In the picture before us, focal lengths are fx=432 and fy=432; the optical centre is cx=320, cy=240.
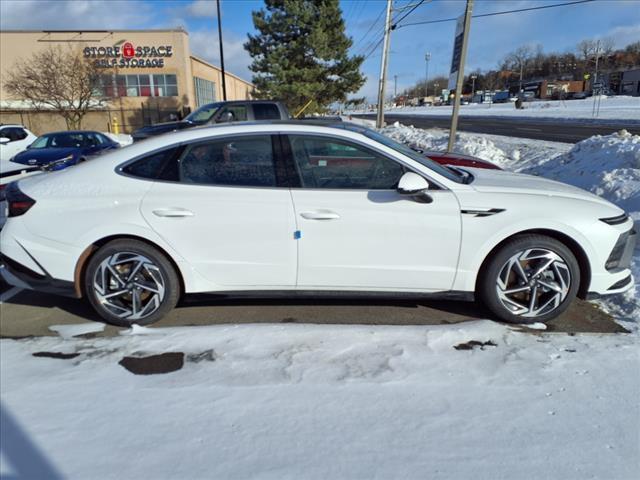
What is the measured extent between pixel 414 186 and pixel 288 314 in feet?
4.88

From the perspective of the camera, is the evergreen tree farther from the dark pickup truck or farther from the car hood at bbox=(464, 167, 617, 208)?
the car hood at bbox=(464, 167, 617, 208)

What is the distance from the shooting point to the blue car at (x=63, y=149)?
420 inches

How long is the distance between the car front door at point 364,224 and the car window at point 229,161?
229mm

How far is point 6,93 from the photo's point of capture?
33969 mm

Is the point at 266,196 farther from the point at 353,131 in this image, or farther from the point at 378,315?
the point at 378,315

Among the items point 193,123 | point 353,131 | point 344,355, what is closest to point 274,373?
point 344,355

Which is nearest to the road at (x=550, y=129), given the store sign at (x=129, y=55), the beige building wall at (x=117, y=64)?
the beige building wall at (x=117, y=64)

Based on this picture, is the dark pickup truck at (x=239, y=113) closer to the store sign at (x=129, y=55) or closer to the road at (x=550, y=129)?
the road at (x=550, y=129)

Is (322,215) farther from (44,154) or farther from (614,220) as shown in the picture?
(44,154)

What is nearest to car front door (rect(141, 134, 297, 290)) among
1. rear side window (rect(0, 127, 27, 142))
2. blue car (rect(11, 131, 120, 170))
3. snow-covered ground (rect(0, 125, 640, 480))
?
snow-covered ground (rect(0, 125, 640, 480))

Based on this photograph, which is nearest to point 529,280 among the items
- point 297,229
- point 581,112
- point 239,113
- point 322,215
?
point 322,215

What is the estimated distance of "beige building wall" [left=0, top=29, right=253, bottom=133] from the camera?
32.9 metres

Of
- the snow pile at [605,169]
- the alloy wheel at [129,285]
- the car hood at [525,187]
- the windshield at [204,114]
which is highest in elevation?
the windshield at [204,114]

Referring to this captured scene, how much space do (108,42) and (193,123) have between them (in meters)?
29.6
